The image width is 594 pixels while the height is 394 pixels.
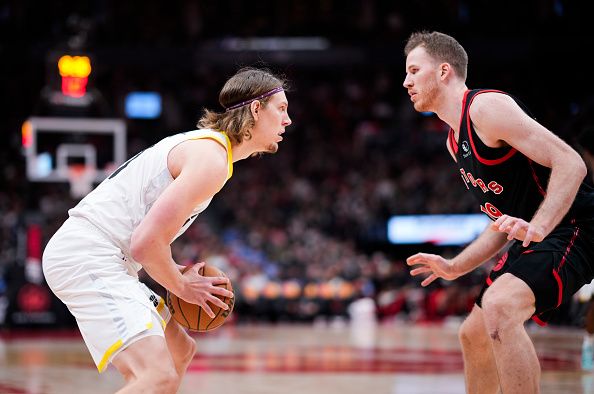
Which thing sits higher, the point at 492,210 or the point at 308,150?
the point at 492,210

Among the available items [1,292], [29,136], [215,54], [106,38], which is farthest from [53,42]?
[1,292]

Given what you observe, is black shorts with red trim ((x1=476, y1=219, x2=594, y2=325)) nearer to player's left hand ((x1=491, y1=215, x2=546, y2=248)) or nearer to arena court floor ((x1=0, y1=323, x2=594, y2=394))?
player's left hand ((x1=491, y1=215, x2=546, y2=248))

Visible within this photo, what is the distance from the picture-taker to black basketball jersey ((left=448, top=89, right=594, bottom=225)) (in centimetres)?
414

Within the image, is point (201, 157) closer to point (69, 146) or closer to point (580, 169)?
point (580, 169)

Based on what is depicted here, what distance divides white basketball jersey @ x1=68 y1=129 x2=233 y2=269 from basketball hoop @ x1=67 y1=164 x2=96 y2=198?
13394mm

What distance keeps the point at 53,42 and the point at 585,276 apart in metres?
23.2

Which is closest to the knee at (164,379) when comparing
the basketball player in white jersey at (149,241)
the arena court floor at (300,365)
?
the basketball player in white jersey at (149,241)

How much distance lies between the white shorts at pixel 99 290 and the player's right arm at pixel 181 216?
0.15 m

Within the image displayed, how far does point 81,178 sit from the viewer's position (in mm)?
17141

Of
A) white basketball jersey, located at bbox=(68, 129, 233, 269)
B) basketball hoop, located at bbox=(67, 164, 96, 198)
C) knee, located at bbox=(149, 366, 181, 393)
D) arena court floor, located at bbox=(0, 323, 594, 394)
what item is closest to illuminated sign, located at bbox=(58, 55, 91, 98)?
basketball hoop, located at bbox=(67, 164, 96, 198)

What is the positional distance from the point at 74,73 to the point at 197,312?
12992 mm

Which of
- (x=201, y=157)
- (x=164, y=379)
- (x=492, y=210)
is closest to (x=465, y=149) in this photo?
(x=492, y=210)

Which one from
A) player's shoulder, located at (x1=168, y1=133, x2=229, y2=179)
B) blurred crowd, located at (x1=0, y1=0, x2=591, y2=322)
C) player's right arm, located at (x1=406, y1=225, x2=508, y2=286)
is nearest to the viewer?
player's shoulder, located at (x1=168, y1=133, x2=229, y2=179)

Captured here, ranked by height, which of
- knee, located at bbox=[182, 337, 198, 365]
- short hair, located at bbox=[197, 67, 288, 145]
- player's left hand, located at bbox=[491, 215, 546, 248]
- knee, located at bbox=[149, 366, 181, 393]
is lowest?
knee, located at bbox=[182, 337, 198, 365]
